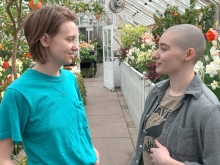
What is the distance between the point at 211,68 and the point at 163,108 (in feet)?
1.92

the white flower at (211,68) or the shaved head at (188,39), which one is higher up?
the shaved head at (188,39)

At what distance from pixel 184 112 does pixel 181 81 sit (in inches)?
7.0

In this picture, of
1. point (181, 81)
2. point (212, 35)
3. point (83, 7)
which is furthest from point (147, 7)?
point (181, 81)

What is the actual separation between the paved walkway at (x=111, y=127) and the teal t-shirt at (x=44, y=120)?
2.66 m

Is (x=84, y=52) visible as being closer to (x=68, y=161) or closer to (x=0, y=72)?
(x=0, y=72)

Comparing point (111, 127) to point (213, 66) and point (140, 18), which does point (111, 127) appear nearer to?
point (213, 66)

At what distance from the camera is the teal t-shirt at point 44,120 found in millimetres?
1182

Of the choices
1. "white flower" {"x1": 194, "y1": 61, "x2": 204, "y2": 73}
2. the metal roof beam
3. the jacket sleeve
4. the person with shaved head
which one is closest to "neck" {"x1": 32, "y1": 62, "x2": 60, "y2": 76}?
the person with shaved head

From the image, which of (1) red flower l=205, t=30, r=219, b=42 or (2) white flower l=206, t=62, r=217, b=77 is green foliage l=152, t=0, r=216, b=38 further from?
(2) white flower l=206, t=62, r=217, b=77

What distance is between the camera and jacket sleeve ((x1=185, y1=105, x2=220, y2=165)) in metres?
1.16

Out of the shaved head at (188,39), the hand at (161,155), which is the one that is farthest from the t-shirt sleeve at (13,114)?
the shaved head at (188,39)

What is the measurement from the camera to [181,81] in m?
1.39

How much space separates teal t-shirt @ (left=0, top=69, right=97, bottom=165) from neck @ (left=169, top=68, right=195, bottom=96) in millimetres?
493

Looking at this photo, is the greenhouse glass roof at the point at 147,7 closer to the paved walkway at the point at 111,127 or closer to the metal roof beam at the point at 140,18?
the metal roof beam at the point at 140,18
